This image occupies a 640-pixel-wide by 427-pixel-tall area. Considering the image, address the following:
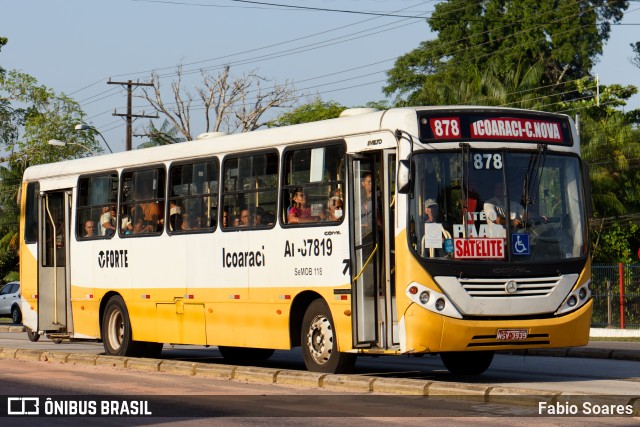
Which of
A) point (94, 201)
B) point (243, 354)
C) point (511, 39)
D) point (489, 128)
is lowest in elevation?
point (243, 354)

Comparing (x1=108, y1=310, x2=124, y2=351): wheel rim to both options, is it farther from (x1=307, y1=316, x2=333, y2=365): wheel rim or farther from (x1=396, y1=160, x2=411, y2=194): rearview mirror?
(x1=396, y1=160, x2=411, y2=194): rearview mirror

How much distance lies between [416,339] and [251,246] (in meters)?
4.04

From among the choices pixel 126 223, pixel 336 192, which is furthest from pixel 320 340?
pixel 126 223

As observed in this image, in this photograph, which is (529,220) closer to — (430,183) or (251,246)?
(430,183)

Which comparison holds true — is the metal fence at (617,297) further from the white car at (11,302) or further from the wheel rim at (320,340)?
the white car at (11,302)

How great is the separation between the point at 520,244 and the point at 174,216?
6.81m

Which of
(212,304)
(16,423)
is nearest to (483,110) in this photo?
(212,304)

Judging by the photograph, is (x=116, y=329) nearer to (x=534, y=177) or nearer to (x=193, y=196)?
(x=193, y=196)

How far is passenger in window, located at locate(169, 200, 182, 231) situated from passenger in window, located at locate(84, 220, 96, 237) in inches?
108

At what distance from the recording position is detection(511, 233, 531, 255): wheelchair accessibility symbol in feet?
52.7

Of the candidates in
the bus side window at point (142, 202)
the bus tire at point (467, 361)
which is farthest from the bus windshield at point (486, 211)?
the bus side window at point (142, 202)

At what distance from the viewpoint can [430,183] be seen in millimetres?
16031

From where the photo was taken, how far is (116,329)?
22672mm

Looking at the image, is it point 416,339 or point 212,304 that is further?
point 212,304
